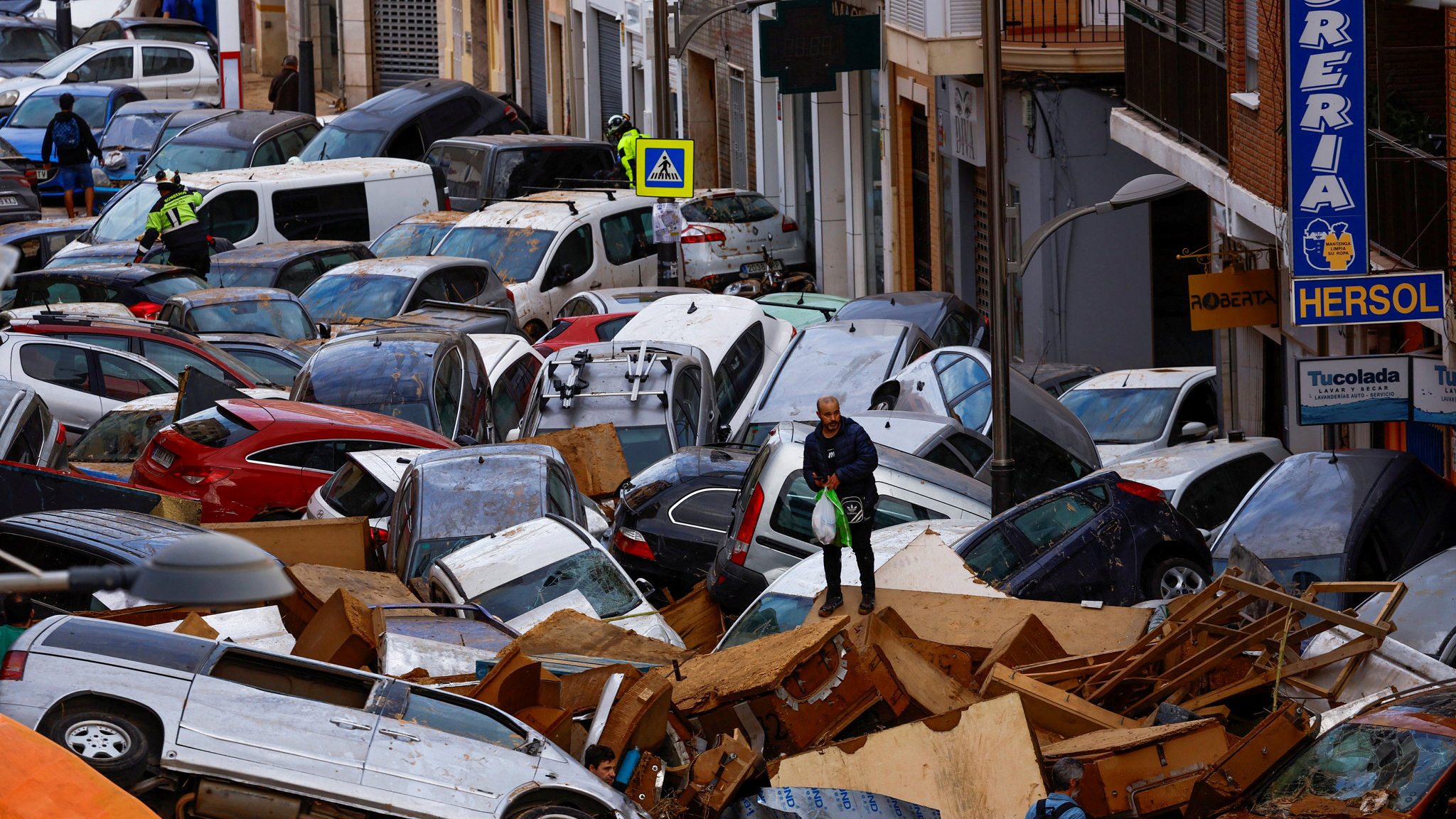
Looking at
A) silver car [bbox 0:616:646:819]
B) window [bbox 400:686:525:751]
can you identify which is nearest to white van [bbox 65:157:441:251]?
silver car [bbox 0:616:646:819]

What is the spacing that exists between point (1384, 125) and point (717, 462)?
18.9ft

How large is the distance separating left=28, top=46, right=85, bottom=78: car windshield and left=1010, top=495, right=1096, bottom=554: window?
101 ft

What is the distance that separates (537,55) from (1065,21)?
3091cm

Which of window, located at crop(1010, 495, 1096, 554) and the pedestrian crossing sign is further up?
the pedestrian crossing sign

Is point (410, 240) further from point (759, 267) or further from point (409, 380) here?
point (409, 380)

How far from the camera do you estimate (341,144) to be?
30.7 m

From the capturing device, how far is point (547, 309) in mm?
23156

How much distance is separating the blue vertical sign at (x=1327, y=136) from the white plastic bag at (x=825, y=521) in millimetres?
4837

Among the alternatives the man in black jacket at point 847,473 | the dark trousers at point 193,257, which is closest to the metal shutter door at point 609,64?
the dark trousers at point 193,257

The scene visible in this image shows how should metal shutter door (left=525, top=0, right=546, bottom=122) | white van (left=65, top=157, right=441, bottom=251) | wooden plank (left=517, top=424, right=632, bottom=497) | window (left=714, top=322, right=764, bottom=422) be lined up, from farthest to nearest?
metal shutter door (left=525, top=0, right=546, bottom=122), white van (left=65, top=157, right=441, bottom=251), window (left=714, top=322, right=764, bottom=422), wooden plank (left=517, top=424, right=632, bottom=497)

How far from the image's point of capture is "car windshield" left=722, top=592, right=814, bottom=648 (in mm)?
10180

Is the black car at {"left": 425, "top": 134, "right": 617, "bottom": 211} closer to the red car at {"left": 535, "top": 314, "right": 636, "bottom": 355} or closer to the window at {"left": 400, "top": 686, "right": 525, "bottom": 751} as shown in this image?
the red car at {"left": 535, "top": 314, "right": 636, "bottom": 355}

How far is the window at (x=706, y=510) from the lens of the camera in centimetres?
1249

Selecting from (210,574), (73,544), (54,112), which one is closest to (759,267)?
(54,112)
